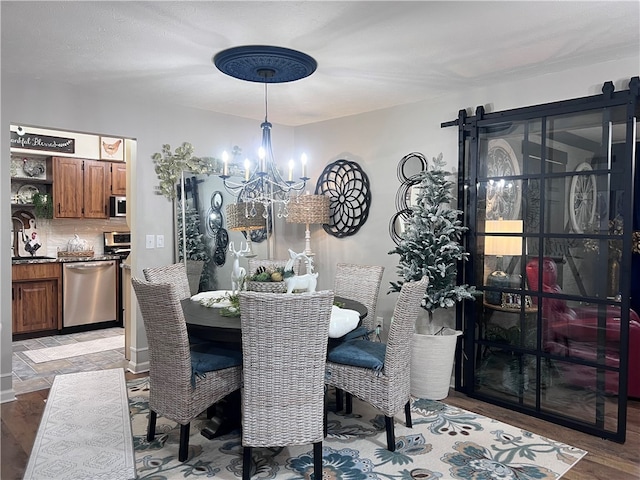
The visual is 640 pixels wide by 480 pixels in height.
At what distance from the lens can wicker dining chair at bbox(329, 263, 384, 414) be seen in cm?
354

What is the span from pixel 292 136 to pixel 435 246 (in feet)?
7.81

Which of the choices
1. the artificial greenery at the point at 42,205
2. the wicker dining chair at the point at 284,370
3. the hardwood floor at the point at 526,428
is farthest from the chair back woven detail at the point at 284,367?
the artificial greenery at the point at 42,205

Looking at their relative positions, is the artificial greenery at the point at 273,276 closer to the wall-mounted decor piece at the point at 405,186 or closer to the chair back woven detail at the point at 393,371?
the chair back woven detail at the point at 393,371

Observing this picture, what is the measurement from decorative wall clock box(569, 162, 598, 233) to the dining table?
1.53m

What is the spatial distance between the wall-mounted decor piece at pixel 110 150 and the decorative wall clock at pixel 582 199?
5.40 m

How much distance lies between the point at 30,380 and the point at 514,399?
12.9ft

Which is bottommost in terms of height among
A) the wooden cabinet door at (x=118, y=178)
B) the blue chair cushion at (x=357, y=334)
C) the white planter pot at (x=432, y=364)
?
the white planter pot at (x=432, y=364)

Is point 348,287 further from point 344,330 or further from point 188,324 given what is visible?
point 188,324

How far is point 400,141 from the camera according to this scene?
13.9 feet

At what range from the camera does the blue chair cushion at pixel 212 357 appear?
265 cm

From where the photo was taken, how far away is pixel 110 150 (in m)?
6.23

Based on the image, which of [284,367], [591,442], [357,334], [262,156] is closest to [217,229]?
[262,156]

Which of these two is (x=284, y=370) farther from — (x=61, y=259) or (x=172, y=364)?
(x=61, y=259)

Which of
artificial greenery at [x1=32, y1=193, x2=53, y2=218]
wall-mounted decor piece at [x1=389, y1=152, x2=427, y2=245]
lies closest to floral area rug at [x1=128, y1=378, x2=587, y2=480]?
wall-mounted decor piece at [x1=389, y1=152, x2=427, y2=245]
